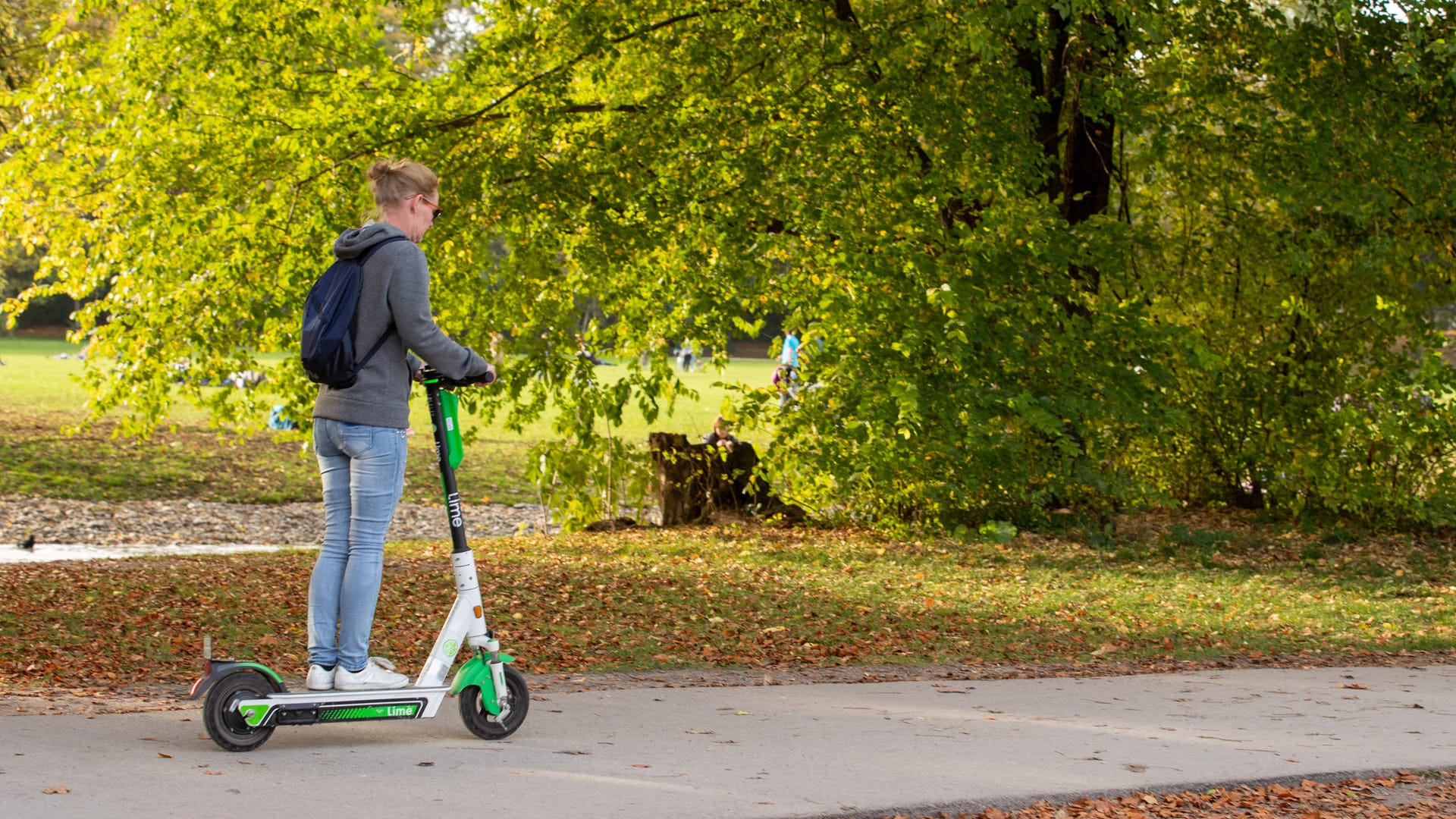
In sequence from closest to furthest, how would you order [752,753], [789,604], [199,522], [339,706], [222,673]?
[222,673] < [339,706] < [752,753] < [789,604] < [199,522]

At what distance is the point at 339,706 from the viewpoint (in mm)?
4770

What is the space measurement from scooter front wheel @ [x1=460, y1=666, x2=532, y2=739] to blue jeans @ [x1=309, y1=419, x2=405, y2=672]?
1.24 ft

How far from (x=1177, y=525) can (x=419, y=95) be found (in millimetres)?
7139

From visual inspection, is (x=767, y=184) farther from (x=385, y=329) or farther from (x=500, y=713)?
(x=500, y=713)

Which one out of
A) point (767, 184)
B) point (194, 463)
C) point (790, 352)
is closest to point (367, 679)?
point (767, 184)

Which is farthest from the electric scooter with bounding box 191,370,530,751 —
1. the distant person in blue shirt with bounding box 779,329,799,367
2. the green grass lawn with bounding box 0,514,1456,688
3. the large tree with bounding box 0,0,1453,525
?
the distant person in blue shirt with bounding box 779,329,799,367

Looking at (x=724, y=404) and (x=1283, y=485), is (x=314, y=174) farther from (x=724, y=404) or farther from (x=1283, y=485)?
(x=1283, y=485)

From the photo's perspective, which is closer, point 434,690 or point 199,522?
point 434,690

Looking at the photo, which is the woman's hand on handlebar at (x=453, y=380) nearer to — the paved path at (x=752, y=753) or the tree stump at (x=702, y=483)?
the paved path at (x=752, y=753)

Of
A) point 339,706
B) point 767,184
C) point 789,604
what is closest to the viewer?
point 339,706

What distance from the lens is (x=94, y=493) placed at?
16703 millimetres

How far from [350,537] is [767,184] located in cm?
677

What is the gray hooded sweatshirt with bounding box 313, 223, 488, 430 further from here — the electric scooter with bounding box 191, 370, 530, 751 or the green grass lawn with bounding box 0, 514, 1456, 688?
the green grass lawn with bounding box 0, 514, 1456, 688

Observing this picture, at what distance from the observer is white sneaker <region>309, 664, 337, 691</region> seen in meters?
4.85
